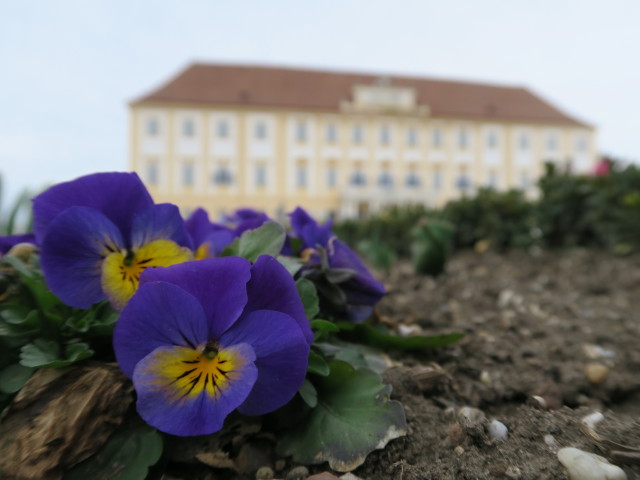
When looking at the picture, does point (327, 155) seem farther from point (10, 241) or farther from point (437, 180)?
point (10, 241)

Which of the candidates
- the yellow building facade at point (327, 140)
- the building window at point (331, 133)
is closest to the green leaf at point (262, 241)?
the yellow building facade at point (327, 140)

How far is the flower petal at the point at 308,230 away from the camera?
0.96 m

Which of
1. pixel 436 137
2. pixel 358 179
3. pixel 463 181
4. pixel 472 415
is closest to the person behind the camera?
pixel 472 415

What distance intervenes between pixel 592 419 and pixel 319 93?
31577 millimetres

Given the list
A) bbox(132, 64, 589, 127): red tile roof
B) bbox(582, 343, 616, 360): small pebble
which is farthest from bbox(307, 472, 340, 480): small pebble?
bbox(132, 64, 589, 127): red tile roof

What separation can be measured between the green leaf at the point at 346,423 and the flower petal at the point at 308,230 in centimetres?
27

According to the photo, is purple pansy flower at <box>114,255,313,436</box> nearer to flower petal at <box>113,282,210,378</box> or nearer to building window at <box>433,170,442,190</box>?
flower petal at <box>113,282,210,378</box>

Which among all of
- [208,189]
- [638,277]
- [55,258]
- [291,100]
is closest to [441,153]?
[291,100]

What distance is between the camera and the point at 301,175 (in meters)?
29.5

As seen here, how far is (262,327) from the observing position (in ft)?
1.98

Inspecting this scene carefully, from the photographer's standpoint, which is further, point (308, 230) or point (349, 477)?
point (308, 230)

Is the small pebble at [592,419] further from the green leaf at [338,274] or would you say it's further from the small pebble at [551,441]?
the green leaf at [338,274]

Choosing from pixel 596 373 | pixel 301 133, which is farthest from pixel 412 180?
pixel 596 373

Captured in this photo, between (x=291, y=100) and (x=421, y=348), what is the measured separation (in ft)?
99.1
